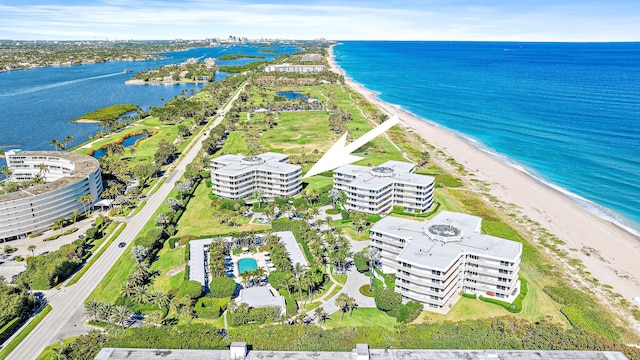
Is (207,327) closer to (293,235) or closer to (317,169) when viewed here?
(293,235)

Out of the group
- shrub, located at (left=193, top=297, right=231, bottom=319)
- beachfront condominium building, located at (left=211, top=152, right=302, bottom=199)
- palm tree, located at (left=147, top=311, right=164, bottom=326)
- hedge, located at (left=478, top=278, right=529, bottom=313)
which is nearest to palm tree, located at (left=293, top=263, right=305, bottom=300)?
shrub, located at (left=193, top=297, right=231, bottom=319)

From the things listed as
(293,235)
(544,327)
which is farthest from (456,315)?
(293,235)

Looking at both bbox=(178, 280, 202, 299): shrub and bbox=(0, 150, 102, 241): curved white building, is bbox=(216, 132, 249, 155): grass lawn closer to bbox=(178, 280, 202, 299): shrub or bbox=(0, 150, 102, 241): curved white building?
bbox=(0, 150, 102, 241): curved white building

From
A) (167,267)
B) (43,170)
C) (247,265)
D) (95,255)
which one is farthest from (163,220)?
(43,170)

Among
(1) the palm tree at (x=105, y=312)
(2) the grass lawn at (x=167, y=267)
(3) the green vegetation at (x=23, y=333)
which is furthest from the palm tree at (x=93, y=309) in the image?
(2) the grass lawn at (x=167, y=267)

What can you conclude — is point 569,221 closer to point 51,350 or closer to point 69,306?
point 69,306

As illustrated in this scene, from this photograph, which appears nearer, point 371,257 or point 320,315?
point 320,315
